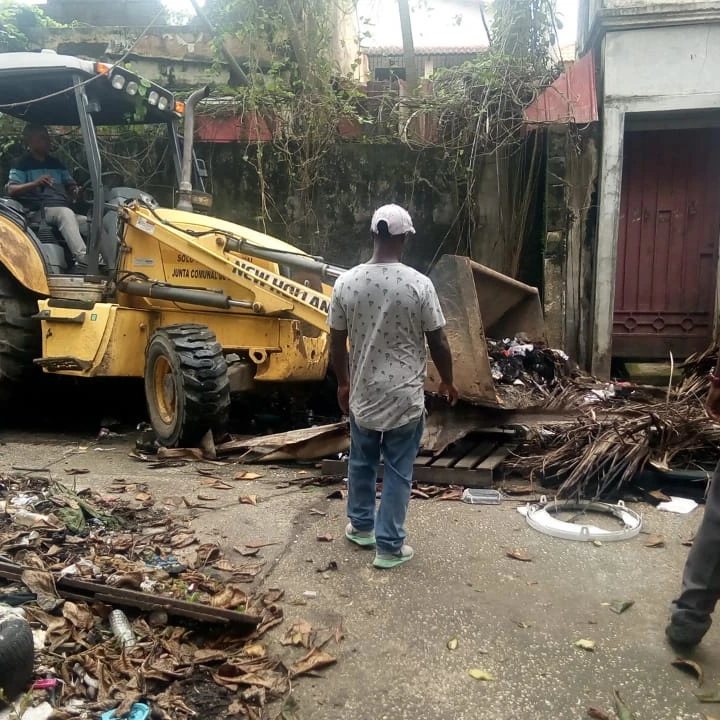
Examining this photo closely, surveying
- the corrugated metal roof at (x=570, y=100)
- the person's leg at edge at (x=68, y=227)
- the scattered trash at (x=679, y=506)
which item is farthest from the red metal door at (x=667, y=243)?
the person's leg at edge at (x=68, y=227)

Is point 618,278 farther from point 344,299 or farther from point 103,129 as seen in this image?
point 103,129

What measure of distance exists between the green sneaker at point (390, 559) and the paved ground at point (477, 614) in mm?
43

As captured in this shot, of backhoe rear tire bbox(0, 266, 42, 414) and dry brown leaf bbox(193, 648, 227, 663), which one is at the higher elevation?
backhoe rear tire bbox(0, 266, 42, 414)

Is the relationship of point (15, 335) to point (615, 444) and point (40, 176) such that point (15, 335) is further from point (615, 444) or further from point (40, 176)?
point (615, 444)

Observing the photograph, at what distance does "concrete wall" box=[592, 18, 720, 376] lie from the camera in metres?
7.04

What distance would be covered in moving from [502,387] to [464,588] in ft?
7.80

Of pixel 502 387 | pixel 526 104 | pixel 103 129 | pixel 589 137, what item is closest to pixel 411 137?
pixel 526 104

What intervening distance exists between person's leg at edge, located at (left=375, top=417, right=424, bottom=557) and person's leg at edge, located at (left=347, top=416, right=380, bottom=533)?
0.08 m

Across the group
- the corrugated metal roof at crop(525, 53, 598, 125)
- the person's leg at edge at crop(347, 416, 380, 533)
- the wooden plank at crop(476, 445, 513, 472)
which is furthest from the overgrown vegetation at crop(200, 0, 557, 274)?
the person's leg at edge at crop(347, 416, 380, 533)

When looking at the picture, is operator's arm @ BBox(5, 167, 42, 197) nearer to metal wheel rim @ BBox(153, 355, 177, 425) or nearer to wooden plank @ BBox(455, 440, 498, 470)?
metal wheel rim @ BBox(153, 355, 177, 425)

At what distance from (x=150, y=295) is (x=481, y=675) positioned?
4322 mm

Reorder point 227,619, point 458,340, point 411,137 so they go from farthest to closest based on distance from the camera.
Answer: point 411,137, point 458,340, point 227,619

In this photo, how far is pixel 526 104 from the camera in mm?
7664

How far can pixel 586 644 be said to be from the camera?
2.64 meters
